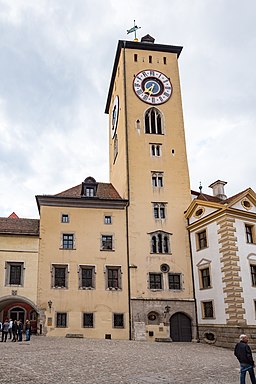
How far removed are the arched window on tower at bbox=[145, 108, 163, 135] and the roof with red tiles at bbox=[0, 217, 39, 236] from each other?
42.2 ft

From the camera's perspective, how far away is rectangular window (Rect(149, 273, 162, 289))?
32344mm

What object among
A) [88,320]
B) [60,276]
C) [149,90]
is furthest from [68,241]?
[149,90]

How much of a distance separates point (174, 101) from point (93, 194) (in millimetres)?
12089

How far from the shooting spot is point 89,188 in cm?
3528

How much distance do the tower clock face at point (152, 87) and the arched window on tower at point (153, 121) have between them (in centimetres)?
104

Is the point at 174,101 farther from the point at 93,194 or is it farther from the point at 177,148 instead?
the point at 93,194

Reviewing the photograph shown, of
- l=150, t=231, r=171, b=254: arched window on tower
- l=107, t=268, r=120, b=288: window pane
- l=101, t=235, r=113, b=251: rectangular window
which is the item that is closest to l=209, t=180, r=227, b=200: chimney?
l=150, t=231, r=171, b=254: arched window on tower

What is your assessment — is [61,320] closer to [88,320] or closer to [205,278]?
[88,320]

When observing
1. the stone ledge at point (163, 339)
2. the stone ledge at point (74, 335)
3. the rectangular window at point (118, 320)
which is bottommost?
the stone ledge at point (163, 339)

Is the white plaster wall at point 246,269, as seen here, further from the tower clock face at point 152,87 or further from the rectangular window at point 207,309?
the tower clock face at point 152,87

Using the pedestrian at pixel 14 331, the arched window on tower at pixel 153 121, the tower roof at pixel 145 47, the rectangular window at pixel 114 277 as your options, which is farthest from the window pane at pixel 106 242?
the tower roof at pixel 145 47

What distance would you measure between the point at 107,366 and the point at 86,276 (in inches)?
602

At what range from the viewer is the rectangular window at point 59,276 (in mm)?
31078

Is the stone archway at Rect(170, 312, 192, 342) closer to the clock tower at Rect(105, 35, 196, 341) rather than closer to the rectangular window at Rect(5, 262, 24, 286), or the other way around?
the clock tower at Rect(105, 35, 196, 341)
